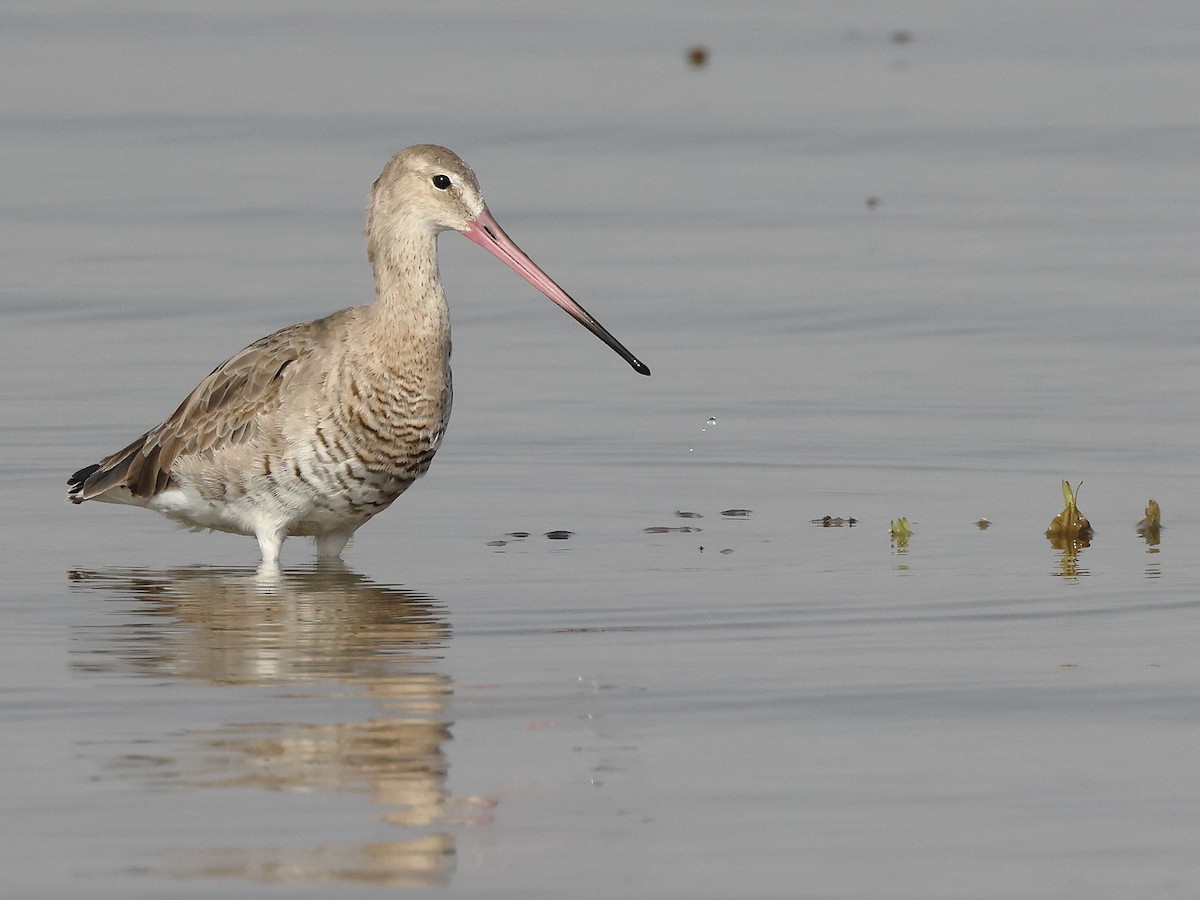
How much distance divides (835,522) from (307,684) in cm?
296

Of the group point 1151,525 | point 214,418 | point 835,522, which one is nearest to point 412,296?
point 214,418

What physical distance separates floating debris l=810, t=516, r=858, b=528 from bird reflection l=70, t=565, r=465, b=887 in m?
1.70

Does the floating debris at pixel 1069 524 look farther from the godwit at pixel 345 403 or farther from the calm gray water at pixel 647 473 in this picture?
→ the godwit at pixel 345 403

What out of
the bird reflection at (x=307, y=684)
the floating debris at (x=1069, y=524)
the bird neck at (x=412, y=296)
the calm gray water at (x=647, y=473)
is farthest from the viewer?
the bird neck at (x=412, y=296)

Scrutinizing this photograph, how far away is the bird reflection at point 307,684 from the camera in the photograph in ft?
18.2

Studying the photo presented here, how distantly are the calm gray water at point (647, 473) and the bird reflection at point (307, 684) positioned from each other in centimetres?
2

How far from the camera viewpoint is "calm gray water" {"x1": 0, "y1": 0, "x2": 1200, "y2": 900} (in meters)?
5.85

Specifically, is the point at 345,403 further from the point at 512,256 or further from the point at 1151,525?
the point at 1151,525

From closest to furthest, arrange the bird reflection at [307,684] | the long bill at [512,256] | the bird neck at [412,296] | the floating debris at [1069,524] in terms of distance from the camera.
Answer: the bird reflection at [307,684], the floating debris at [1069,524], the bird neck at [412,296], the long bill at [512,256]

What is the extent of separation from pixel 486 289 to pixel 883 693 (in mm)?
7423

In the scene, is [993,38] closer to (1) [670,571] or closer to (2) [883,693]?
(1) [670,571]

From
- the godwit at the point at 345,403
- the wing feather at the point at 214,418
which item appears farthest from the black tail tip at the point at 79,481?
the godwit at the point at 345,403

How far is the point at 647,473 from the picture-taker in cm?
1056

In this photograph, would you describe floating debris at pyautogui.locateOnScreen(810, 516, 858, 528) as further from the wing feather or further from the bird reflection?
the wing feather
